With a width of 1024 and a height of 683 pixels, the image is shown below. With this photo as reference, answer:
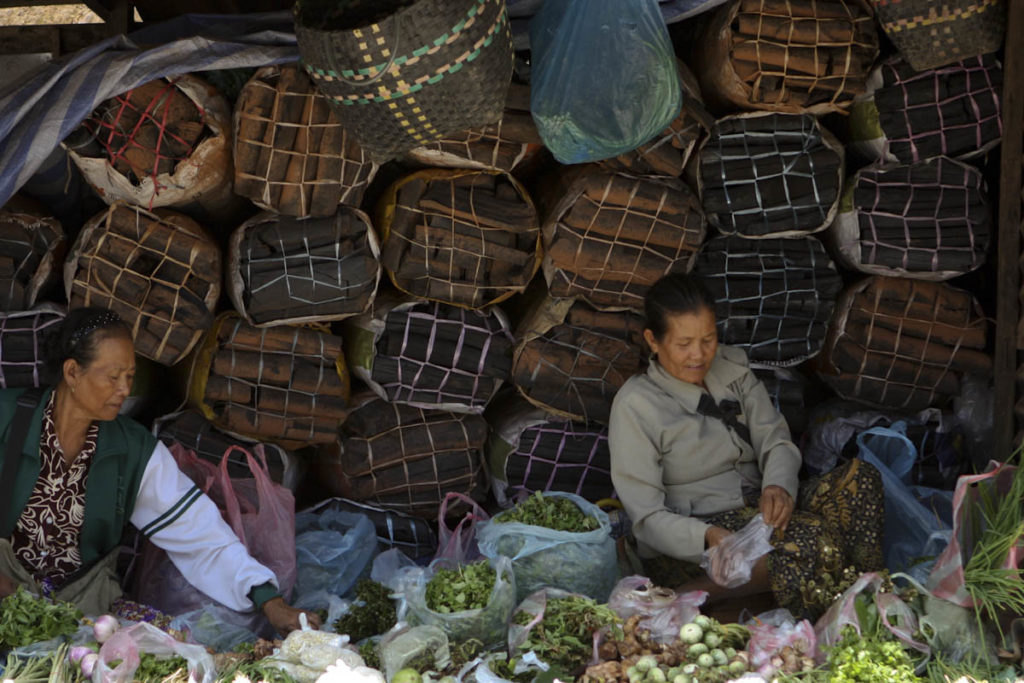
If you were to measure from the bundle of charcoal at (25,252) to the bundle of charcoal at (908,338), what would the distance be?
8.62 ft

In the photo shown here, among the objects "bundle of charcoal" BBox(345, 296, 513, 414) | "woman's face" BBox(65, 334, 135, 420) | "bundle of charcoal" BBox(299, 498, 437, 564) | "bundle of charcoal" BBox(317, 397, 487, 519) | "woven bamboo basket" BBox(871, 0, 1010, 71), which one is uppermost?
"woven bamboo basket" BBox(871, 0, 1010, 71)

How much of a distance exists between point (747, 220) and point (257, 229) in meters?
1.60

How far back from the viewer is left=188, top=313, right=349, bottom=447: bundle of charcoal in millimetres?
3443

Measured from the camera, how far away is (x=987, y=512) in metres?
2.59

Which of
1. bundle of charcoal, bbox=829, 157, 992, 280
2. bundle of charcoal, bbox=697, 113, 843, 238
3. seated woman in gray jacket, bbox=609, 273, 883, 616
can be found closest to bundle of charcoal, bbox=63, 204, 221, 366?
seated woman in gray jacket, bbox=609, 273, 883, 616

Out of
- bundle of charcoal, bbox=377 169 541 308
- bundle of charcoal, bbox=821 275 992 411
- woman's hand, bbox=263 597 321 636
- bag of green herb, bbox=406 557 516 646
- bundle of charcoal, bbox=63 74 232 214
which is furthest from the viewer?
bundle of charcoal, bbox=821 275 992 411

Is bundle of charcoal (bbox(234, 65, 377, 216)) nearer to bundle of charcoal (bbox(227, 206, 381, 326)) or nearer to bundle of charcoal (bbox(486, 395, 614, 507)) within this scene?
bundle of charcoal (bbox(227, 206, 381, 326))

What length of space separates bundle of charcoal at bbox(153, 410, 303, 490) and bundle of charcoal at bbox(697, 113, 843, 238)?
165 centimetres

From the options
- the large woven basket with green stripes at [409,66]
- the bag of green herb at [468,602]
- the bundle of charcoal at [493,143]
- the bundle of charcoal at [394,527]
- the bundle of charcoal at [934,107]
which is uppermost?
the large woven basket with green stripes at [409,66]

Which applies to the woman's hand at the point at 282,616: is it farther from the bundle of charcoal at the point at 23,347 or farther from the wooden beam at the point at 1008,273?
the wooden beam at the point at 1008,273

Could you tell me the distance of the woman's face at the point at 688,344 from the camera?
122 inches

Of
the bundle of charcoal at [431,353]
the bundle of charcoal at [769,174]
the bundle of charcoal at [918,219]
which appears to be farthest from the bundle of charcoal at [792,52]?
the bundle of charcoal at [431,353]

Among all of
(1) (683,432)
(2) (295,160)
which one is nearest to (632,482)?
(1) (683,432)

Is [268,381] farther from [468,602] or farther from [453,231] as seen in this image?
[468,602]
